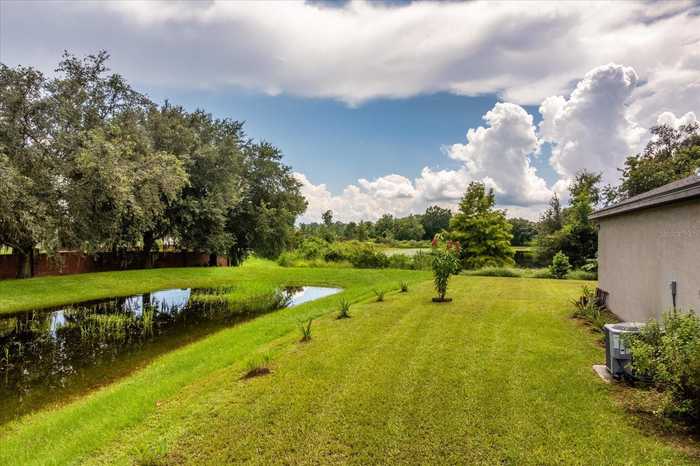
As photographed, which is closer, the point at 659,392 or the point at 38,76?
the point at 659,392

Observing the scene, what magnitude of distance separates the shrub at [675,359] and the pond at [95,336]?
23.2ft

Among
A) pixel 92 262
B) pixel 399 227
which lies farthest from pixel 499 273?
pixel 399 227

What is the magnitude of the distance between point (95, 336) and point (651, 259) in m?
10.9

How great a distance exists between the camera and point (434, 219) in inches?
2805

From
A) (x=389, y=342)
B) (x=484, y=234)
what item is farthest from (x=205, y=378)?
(x=484, y=234)

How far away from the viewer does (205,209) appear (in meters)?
20.9

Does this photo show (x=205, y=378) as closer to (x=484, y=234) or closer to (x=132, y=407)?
(x=132, y=407)

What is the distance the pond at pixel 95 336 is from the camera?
595cm

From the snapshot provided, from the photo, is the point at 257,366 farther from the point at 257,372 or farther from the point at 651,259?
the point at 651,259

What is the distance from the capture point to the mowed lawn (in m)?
3.39

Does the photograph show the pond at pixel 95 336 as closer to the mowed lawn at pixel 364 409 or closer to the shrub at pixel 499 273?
the mowed lawn at pixel 364 409

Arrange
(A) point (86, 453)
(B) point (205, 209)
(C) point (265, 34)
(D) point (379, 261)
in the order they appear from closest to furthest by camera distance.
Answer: (A) point (86, 453)
(C) point (265, 34)
(B) point (205, 209)
(D) point (379, 261)

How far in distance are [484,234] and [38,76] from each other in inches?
950

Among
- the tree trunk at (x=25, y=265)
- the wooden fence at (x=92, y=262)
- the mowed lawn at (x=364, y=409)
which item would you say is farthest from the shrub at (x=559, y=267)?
the tree trunk at (x=25, y=265)
